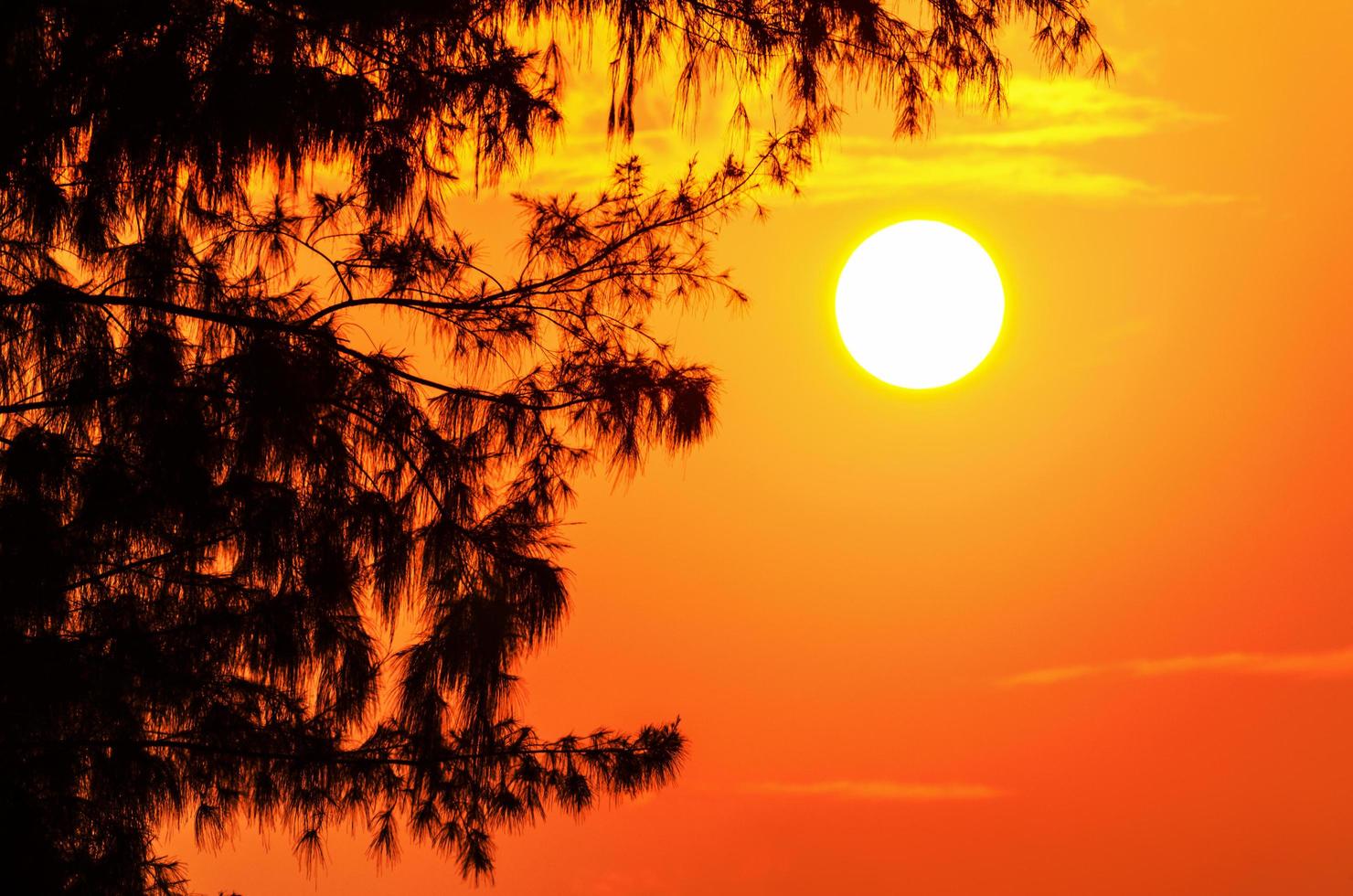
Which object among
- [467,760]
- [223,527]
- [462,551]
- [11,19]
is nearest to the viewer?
[11,19]

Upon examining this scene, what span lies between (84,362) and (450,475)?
0.92m

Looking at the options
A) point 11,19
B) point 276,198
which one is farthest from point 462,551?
point 11,19

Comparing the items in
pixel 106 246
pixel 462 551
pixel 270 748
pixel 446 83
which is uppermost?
pixel 446 83

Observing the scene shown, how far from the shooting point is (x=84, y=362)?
10.2 ft

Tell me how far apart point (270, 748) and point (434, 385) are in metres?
1.07

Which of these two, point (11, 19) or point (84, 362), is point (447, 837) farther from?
point (11, 19)

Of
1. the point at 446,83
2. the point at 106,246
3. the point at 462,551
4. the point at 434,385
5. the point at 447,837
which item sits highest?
the point at 446,83

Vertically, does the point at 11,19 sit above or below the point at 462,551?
above

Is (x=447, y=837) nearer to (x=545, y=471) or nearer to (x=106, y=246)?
(x=545, y=471)

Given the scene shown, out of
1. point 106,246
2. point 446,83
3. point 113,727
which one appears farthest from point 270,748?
point 446,83

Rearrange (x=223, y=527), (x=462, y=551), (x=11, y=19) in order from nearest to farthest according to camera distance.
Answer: (x=11, y=19) → (x=223, y=527) → (x=462, y=551)

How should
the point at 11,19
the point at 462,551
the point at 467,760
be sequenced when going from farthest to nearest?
the point at 467,760 → the point at 462,551 → the point at 11,19

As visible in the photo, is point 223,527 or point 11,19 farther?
point 223,527

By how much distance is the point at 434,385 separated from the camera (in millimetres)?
3682
